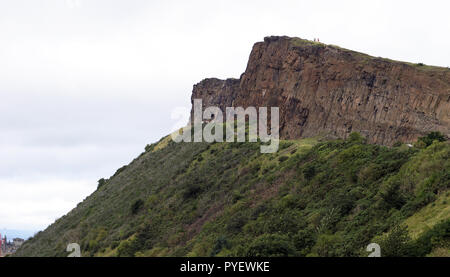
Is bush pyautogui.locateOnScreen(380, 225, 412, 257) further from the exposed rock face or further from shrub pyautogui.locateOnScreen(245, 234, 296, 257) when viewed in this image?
the exposed rock face

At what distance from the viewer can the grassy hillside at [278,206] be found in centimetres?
2361

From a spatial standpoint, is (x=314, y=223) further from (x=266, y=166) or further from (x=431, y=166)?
(x=266, y=166)

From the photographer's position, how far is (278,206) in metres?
33.5

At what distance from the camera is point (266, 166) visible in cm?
4250

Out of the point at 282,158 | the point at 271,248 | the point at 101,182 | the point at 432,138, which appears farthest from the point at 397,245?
Result: the point at 101,182

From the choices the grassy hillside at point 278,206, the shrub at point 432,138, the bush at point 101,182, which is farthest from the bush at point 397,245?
the bush at point 101,182

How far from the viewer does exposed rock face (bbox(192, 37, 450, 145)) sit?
4031 centimetres

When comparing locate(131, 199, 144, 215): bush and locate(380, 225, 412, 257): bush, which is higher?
locate(380, 225, 412, 257): bush

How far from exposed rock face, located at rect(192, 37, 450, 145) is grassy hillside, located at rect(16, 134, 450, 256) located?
4068 millimetres

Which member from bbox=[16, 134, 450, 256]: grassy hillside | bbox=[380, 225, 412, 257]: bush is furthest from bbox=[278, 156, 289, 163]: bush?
bbox=[380, 225, 412, 257]: bush

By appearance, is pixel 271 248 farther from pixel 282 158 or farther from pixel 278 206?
pixel 282 158

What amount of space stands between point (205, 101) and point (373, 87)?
4225 cm

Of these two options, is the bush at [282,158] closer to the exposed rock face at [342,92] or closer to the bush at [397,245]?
the exposed rock face at [342,92]
